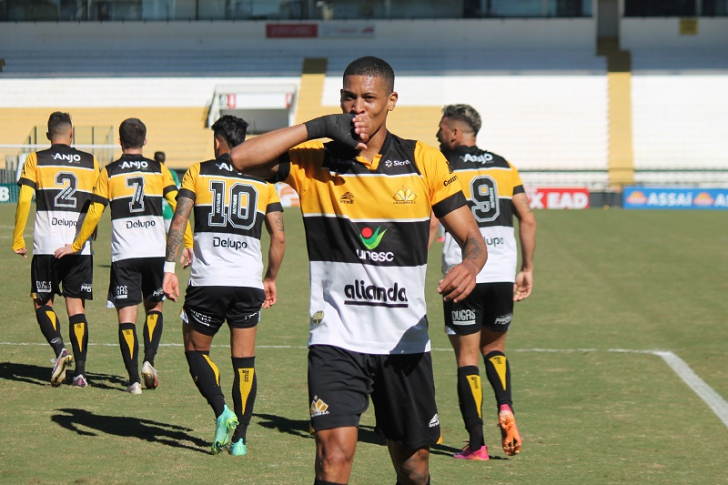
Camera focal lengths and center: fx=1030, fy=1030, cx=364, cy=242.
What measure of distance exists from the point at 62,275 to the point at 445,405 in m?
3.72

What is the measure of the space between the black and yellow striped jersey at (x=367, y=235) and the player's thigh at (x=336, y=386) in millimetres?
56

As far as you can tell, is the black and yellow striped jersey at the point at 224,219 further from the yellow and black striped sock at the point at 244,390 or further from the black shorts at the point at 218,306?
the yellow and black striped sock at the point at 244,390

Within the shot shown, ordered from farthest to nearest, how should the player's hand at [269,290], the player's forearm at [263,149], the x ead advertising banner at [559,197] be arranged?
the x ead advertising banner at [559,197] < the player's hand at [269,290] < the player's forearm at [263,149]

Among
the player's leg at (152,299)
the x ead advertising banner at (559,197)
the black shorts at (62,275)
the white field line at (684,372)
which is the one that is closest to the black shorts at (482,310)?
the white field line at (684,372)

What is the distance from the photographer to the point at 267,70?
48.8m

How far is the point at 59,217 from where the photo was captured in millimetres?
9453

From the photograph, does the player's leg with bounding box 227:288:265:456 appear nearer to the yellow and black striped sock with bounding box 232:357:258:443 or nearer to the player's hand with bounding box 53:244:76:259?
the yellow and black striped sock with bounding box 232:357:258:443

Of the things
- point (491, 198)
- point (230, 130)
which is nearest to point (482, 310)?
point (491, 198)

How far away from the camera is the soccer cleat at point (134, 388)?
8.83 meters

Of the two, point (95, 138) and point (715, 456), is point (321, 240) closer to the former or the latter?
point (715, 456)

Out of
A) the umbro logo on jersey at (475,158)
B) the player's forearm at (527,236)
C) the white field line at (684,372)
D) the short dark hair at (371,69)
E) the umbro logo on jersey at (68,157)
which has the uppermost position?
the short dark hair at (371,69)

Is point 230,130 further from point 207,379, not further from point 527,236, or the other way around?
point 527,236

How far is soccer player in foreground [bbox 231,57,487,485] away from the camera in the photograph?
4.68 m

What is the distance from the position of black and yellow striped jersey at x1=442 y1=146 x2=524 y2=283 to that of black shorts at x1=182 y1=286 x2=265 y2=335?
152cm
